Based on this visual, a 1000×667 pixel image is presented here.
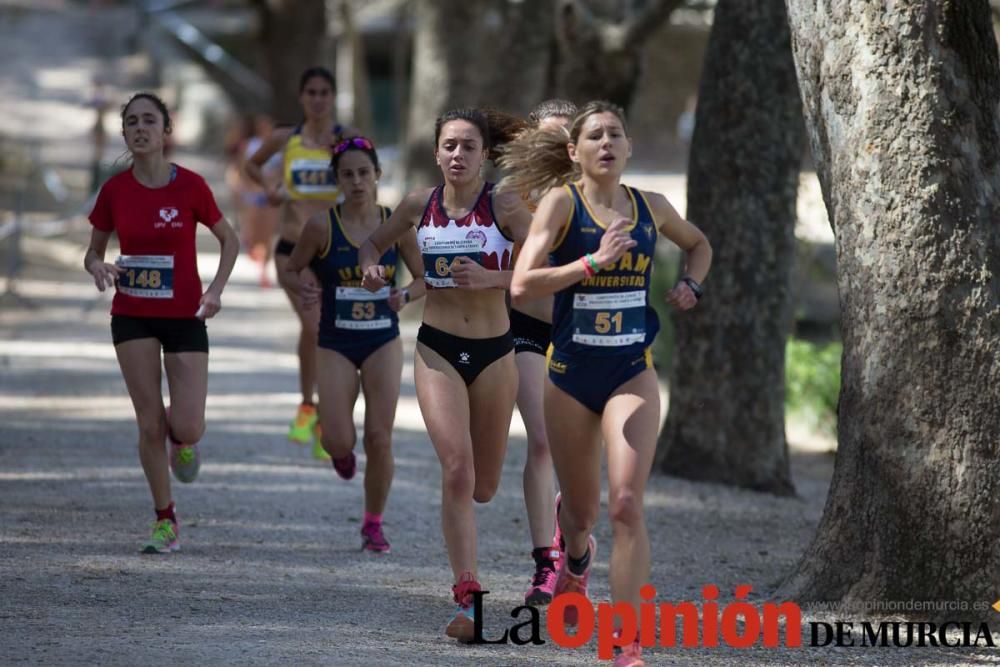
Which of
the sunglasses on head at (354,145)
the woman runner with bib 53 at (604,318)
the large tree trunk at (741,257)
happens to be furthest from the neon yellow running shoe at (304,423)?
the woman runner with bib 53 at (604,318)

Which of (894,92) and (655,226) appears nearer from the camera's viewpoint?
(655,226)

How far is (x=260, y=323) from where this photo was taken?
2041 cm

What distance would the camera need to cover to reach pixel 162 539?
29.2 ft

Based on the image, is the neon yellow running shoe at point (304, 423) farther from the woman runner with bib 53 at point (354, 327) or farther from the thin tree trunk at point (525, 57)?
the thin tree trunk at point (525, 57)

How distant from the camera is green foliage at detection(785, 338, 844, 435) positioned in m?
16.0

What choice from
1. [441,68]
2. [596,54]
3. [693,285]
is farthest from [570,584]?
[441,68]

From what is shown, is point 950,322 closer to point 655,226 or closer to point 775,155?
point 655,226

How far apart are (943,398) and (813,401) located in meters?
8.67

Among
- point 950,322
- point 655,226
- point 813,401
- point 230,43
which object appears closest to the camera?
point 655,226

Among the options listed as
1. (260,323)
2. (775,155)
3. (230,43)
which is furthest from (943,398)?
(230,43)

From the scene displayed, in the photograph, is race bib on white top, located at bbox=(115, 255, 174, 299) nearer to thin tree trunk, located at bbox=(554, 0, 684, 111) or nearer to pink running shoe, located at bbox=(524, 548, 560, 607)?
pink running shoe, located at bbox=(524, 548, 560, 607)

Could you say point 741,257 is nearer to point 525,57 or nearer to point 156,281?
point 156,281

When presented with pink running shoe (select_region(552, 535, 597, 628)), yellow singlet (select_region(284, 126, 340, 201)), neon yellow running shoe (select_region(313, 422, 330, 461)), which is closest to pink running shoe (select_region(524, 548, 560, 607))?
pink running shoe (select_region(552, 535, 597, 628))

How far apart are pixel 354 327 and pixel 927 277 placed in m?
3.02
